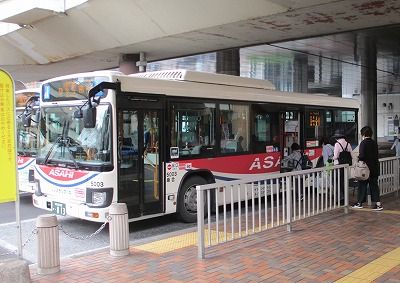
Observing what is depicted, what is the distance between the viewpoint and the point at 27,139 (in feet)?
40.1

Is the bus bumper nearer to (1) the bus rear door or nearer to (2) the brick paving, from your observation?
(1) the bus rear door

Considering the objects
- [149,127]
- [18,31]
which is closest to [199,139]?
[149,127]

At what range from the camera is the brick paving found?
5602 millimetres

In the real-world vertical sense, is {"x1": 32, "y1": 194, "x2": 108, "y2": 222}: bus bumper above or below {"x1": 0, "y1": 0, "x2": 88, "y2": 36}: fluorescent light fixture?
below

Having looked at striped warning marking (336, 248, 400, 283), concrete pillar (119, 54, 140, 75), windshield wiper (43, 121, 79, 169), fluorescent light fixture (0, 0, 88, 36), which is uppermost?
fluorescent light fixture (0, 0, 88, 36)

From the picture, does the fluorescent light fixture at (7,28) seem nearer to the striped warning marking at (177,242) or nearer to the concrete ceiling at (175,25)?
the concrete ceiling at (175,25)

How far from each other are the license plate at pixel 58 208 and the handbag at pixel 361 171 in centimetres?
572

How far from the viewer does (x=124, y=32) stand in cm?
1334

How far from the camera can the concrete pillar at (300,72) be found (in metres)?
21.4

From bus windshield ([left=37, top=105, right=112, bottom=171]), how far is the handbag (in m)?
4.95

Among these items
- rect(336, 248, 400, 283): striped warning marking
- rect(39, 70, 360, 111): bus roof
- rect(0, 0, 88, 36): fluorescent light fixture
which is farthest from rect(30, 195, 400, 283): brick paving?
rect(0, 0, 88, 36): fluorescent light fixture

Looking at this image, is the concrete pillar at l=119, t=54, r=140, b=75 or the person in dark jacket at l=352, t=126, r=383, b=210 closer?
the person in dark jacket at l=352, t=126, r=383, b=210

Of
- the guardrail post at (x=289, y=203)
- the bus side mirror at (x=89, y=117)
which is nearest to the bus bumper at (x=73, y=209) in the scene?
the bus side mirror at (x=89, y=117)

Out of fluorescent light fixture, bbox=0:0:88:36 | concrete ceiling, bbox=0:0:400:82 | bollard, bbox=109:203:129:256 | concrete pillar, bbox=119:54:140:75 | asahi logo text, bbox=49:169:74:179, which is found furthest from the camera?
concrete pillar, bbox=119:54:140:75
